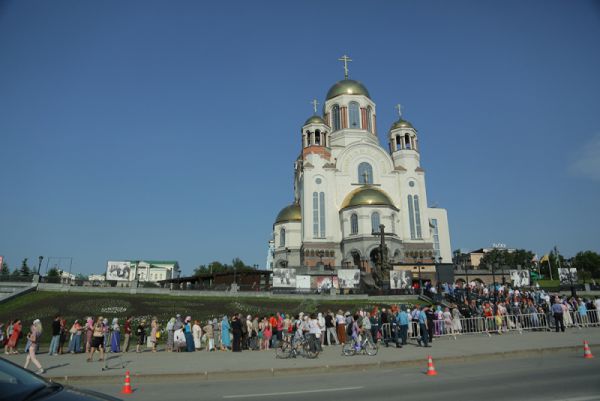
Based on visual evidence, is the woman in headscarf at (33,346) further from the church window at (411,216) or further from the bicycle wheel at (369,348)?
the church window at (411,216)

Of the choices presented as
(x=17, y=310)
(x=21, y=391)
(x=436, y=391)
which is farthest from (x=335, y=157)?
(x=21, y=391)

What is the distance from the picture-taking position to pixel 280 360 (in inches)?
551

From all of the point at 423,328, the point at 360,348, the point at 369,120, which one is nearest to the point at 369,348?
the point at 360,348

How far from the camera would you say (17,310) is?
1192 inches

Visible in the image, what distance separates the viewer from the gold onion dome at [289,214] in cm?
5853

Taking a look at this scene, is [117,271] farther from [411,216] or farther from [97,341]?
[411,216]

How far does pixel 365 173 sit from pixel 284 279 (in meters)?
24.2

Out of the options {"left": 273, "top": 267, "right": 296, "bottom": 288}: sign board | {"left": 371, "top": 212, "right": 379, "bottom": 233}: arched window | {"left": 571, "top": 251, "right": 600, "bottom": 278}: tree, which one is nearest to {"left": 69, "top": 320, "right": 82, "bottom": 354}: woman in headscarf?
{"left": 273, "top": 267, "right": 296, "bottom": 288}: sign board

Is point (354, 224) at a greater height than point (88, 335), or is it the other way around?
point (354, 224)

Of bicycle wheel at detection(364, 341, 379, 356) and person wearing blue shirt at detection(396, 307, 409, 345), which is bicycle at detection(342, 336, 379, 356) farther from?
person wearing blue shirt at detection(396, 307, 409, 345)

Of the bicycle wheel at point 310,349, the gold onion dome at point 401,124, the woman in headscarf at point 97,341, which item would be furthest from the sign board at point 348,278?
the gold onion dome at point 401,124

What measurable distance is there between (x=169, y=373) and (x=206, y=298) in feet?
90.1

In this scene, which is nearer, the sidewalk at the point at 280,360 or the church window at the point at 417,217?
the sidewalk at the point at 280,360

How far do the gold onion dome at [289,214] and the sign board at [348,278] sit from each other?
19.6 meters
